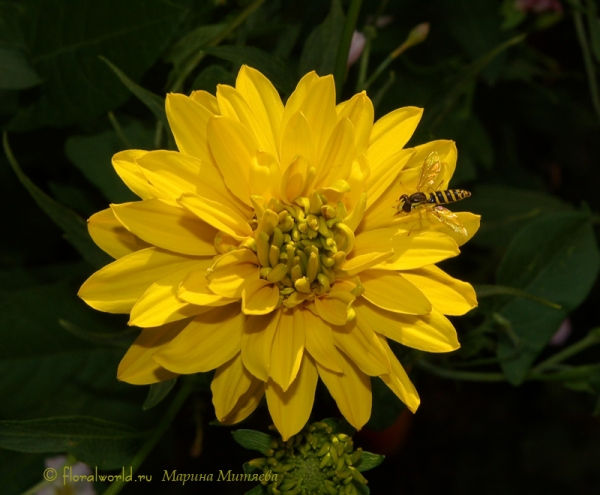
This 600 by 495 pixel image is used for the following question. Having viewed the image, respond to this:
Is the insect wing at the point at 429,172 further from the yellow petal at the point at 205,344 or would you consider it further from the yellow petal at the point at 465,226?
the yellow petal at the point at 205,344

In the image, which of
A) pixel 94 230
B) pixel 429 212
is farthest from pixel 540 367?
pixel 94 230

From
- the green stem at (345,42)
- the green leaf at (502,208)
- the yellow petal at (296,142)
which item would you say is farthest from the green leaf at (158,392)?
the green leaf at (502,208)

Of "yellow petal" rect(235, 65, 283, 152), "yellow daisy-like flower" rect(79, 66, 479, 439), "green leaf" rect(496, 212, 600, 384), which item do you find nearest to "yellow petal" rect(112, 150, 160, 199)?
"yellow daisy-like flower" rect(79, 66, 479, 439)

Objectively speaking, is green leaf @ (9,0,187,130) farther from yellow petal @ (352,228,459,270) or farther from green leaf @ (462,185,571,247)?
green leaf @ (462,185,571,247)

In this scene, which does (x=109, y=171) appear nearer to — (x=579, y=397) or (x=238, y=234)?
(x=238, y=234)

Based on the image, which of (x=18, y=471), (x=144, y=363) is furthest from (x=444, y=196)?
(x=18, y=471)

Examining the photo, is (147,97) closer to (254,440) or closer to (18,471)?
(254,440)
